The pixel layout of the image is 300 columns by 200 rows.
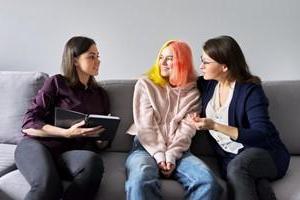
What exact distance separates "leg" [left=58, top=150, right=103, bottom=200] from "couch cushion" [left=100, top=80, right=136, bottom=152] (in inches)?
14.7

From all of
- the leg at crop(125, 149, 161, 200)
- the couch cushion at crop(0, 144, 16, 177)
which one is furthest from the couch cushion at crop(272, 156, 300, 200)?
the couch cushion at crop(0, 144, 16, 177)

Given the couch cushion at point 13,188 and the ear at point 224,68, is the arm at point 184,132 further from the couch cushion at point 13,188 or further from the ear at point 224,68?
the couch cushion at point 13,188

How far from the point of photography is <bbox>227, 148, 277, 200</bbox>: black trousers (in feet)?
5.35

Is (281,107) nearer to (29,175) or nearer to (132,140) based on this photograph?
(132,140)

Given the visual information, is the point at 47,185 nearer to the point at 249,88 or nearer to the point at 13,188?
the point at 13,188

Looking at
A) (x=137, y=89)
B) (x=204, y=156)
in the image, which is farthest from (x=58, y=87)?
(x=204, y=156)

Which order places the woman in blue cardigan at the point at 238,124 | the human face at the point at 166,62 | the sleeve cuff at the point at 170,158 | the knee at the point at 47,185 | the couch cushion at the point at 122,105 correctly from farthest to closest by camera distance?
1. the couch cushion at the point at 122,105
2. the human face at the point at 166,62
3. the sleeve cuff at the point at 170,158
4. the woman in blue cardigan at the point at 238,124
5. the knee at the point at 47,185

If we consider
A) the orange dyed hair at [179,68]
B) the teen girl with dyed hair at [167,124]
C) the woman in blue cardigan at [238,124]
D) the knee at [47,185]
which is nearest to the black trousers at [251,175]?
the woman in blue cardigan at [238,124]

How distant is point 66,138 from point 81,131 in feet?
0.54

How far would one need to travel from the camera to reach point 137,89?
2.07 meters

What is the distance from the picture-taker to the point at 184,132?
1.95m

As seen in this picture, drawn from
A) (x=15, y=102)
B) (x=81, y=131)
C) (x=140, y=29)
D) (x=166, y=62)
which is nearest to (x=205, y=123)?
(x=166, y=62)

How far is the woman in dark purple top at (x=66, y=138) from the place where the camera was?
5.37ft

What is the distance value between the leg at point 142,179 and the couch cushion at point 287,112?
2.43 feet
